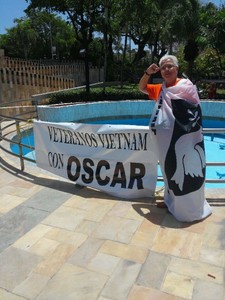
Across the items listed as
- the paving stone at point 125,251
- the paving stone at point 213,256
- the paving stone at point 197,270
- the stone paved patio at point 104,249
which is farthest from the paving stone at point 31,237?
the paving stone at point 213,256

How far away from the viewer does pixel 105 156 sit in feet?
14.3

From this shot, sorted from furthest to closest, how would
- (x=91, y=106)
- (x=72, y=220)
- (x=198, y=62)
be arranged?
(x=198, y=62) < (x=91, y=106) < (x=72, y=220)

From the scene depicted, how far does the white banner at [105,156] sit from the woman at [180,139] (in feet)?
1.71

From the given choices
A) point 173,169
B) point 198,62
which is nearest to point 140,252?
point 173,169

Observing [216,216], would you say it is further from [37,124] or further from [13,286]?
[37,124]

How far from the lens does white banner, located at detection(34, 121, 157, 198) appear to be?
13.7 ft

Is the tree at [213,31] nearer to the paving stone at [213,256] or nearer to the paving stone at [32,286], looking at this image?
the paving stone at [213,256]

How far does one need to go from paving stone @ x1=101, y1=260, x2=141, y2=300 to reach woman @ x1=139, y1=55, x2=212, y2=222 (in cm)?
102

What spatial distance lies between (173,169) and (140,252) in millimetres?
985

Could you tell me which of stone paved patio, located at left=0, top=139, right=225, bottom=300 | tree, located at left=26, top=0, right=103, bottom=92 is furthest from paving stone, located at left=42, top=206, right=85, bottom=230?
tree, located at left=26, top=0, right=103, bottom=92

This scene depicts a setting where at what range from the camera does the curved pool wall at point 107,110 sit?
11727 mm

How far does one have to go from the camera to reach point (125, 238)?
11.0 feet

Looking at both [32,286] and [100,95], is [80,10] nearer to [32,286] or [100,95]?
[100,95]

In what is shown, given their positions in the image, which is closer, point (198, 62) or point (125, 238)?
point (125, 238)
